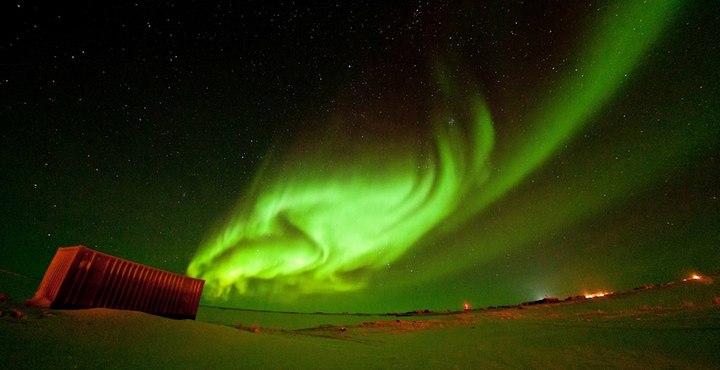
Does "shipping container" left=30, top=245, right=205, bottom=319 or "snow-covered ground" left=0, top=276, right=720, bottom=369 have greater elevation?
"shipping container" left=30, top=245, right=205, bottom=319

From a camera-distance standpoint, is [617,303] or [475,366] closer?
[475,366]

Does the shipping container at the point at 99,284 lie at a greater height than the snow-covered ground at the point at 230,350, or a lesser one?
greater

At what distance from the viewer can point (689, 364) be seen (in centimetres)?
587

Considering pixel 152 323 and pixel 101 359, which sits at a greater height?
pixel 152 323

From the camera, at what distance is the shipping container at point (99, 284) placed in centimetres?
1156

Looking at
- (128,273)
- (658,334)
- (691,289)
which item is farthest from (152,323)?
(691,289)

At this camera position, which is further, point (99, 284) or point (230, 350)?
point (99, 284)

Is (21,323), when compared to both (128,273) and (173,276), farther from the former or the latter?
(173,276)

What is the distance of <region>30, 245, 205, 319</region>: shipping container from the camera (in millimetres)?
11562

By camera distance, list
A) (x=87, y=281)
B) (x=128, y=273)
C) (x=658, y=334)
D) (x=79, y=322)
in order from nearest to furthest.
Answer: (x=79, y=322), (x=658, y=334), (x=87, y=281), (x=128, y=273)

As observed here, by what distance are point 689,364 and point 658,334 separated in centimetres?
462

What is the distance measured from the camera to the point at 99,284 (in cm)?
1245

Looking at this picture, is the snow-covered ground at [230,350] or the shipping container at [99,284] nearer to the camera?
the snow-covered ground at [230,350]

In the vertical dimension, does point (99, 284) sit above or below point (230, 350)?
above
